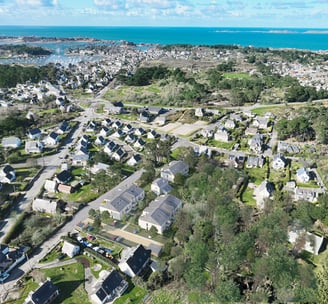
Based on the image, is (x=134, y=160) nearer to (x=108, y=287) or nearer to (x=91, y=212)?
(x=91, y=212)

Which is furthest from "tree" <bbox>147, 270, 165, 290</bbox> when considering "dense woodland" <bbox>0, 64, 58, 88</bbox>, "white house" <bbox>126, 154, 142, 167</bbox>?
"dense woodland" <bbox>0, 64, 58, 88</bbox>

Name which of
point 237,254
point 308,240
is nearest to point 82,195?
point 237,254

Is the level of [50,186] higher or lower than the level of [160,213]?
lower

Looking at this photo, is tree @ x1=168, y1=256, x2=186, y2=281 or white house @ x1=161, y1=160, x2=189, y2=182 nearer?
tree @ x1=168, y1=256, x2=186, y2=281

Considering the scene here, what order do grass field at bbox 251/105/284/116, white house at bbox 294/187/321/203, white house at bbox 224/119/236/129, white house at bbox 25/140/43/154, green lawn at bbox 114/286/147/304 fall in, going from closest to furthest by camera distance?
green lawn at bbox 114/286/147/304
white house at bbox 294/187/321/203
white house at bbox 25/140/43/154
white house at bbox 224/119/236/129
grass field at bbox 251/105/284/116

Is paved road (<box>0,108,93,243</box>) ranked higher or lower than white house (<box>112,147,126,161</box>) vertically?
lower

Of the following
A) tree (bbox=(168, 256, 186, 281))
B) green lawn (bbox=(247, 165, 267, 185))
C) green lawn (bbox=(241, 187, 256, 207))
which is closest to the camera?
tree (bbox=(168, 256, 186, 281))

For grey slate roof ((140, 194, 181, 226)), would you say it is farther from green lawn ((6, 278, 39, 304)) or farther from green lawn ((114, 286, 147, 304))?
green lawn ((6, 278, 39, 304))
